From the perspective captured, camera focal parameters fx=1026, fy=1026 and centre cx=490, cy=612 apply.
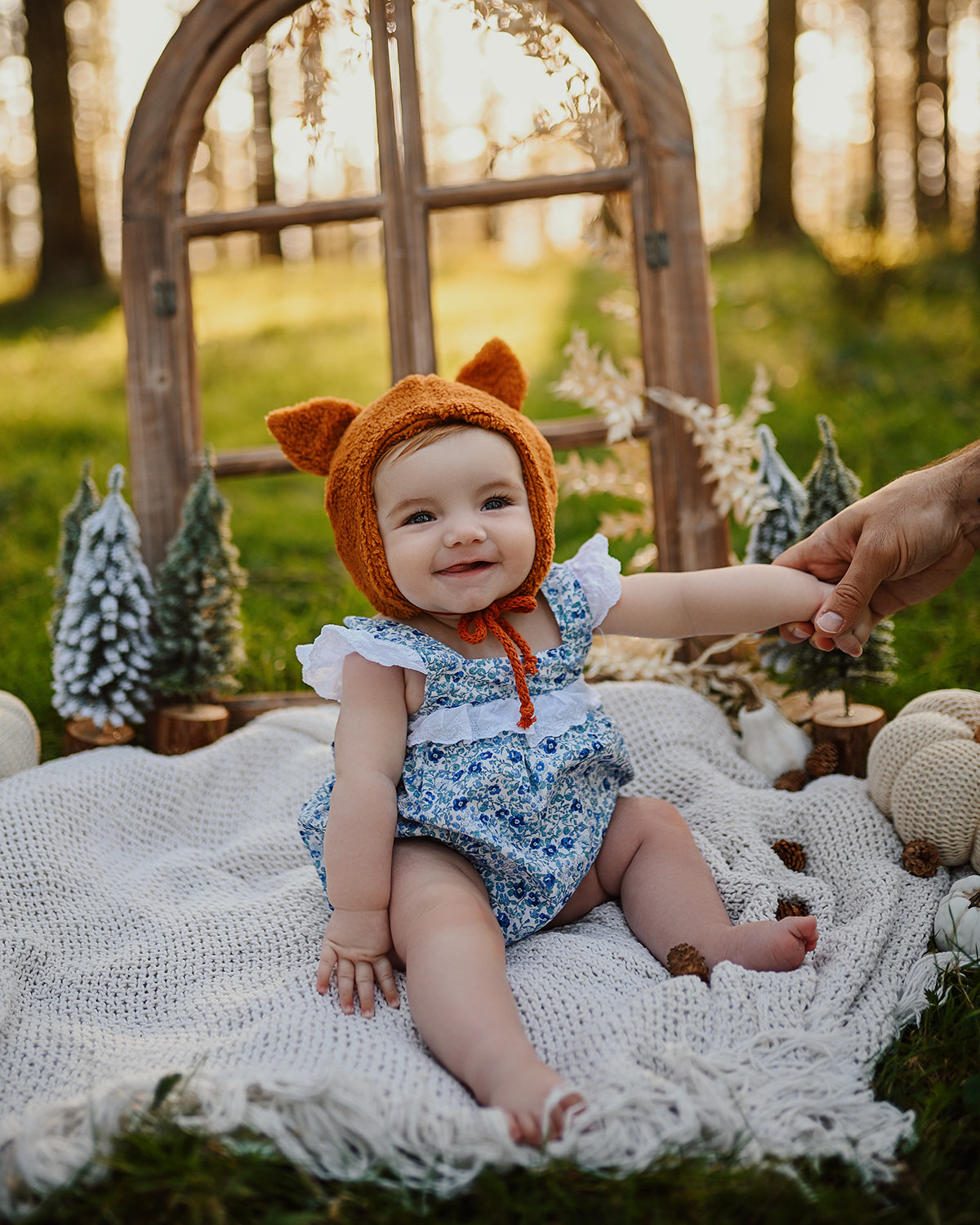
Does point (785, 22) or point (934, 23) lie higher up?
point (934, 23)

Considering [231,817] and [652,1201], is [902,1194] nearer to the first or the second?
[652,1201]

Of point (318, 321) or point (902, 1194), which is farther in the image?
point (318, 321)

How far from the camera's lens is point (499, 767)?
1768 mm

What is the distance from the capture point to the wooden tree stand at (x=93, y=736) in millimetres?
2465

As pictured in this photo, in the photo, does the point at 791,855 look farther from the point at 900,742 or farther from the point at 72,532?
the point at 72,532

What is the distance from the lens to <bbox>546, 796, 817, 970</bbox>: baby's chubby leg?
163 centimetres

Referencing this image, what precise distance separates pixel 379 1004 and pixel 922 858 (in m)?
1.04

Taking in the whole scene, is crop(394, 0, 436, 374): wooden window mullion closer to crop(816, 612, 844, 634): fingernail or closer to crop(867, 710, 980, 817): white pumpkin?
crop(816, 612, 844, 634): fingernail

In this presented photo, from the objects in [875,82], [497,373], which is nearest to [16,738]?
[497,373]

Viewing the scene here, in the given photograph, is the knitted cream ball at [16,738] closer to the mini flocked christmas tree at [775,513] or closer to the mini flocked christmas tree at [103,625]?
the mini flocked christmas tree at [103,625]

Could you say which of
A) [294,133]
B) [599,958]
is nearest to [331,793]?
[599,958]

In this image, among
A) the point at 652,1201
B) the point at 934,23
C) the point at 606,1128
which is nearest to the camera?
the point at 652,1201

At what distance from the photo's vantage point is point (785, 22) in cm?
759

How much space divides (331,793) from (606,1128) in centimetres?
72
